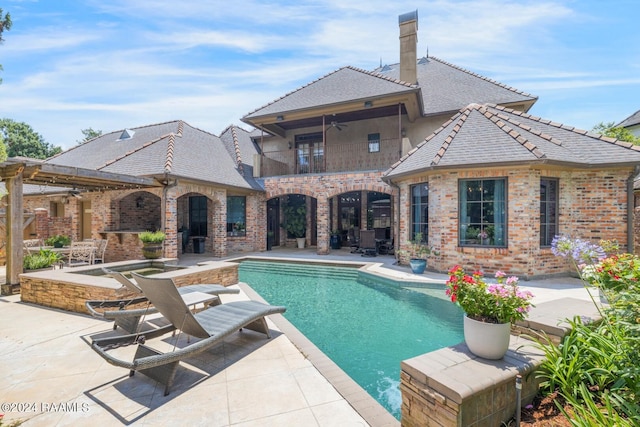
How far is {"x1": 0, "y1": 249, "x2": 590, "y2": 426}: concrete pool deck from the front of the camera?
245 centimetres

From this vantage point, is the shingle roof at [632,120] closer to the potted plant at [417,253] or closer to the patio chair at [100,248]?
the potted plant at [417,253]

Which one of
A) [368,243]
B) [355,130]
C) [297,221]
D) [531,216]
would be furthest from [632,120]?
[297,221]

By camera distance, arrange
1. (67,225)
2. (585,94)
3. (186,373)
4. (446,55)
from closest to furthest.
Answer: (186,373) → (67,225) → (585,94) → (446,55)

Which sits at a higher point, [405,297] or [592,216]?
[592,216]

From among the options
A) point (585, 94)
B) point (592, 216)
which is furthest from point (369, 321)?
point (585, 94)

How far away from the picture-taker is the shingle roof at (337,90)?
41.5ft

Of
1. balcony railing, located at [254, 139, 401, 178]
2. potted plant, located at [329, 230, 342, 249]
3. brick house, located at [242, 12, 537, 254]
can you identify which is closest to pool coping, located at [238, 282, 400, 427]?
brick house, located at [242, 12, 537, 254]

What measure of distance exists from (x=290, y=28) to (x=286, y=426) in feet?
30.6

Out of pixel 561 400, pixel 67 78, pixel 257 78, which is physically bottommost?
pixel 561 400

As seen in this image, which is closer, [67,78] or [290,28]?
[290,28]

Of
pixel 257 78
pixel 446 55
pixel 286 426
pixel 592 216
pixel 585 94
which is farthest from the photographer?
pixel 446 55

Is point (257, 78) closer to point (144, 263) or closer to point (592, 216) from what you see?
point (144, 263)

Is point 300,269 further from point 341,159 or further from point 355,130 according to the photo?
point 355,130

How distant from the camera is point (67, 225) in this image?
533 inches
